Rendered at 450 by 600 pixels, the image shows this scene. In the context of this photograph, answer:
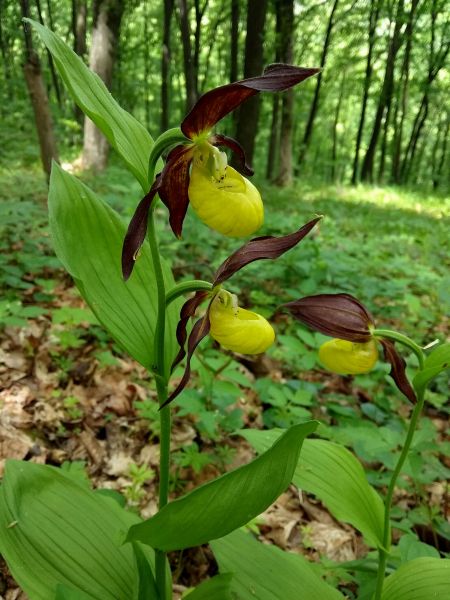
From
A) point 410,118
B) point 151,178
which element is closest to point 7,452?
point 151,178

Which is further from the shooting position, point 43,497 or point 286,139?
point 286,139

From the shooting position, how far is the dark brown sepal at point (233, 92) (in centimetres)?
85

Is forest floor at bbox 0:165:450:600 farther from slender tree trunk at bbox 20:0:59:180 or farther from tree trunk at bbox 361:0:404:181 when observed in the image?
tree trunk at bbox 361:0:404:181

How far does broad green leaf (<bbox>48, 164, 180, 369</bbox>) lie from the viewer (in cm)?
108

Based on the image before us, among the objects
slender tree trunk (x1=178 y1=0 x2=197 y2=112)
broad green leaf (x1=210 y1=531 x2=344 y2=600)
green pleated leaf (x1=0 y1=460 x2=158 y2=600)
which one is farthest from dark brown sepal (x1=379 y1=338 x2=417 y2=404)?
slender tree trunk (x1=178 y1=0 x2=197 y2=112)

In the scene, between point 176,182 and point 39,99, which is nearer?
point 176,182

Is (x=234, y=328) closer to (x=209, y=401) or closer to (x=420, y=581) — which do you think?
(x=420, y=581)

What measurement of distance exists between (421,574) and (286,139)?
10.1 m

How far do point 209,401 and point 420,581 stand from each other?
3.20ft

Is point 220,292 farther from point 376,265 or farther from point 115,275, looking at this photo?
point 376,265

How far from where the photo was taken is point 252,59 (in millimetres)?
7797

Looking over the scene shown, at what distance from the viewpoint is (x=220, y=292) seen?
112cm

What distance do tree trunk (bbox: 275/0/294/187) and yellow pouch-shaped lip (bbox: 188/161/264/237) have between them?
9138mm

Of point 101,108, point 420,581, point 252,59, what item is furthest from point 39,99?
point 252,59
